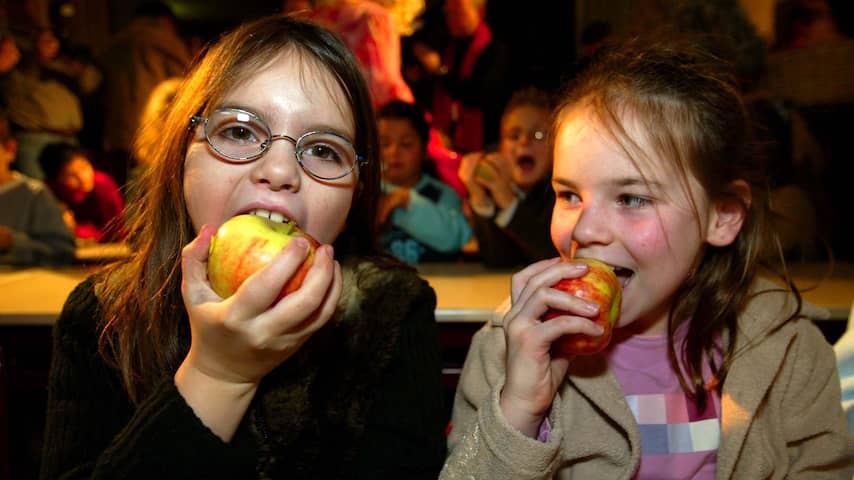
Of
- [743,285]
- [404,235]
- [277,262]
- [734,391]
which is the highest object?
[277,262]

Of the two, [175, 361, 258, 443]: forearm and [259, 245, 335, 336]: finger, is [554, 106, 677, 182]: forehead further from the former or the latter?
Answer: [175, 361, 258, 443]: forearm

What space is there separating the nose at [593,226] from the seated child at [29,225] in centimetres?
234

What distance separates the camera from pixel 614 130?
3.86 feet

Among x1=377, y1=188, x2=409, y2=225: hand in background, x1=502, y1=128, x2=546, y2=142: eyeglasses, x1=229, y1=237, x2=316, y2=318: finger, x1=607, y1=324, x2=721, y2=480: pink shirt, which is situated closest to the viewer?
x1=229, y1=237, x2=316, y2=318: finger

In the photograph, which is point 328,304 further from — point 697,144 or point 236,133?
point 697,144

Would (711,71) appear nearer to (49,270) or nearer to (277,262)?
(277,262)

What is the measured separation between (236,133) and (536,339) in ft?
1.95

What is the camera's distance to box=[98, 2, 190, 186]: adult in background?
16.6ft

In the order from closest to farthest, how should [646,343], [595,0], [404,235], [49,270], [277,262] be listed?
[277,262]
[646,343]
[49,270]
[404,235]
[595,0]

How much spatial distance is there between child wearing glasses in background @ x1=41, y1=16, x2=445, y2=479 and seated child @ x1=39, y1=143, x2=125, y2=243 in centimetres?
297

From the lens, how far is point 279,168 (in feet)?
3.39

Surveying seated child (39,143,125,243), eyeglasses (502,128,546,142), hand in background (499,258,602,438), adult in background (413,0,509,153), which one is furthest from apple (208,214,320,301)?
seated child (39,143,125,243)

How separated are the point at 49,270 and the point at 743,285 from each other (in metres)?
2.37

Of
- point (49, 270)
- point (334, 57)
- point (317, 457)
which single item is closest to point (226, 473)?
point (317, 457)
